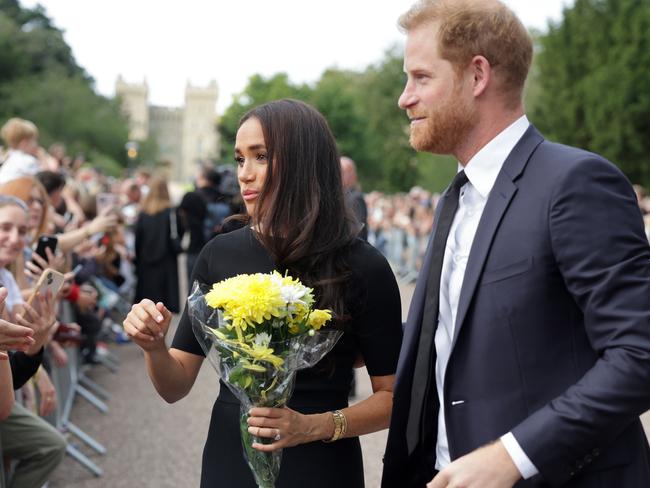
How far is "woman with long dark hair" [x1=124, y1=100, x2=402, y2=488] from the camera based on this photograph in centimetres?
277

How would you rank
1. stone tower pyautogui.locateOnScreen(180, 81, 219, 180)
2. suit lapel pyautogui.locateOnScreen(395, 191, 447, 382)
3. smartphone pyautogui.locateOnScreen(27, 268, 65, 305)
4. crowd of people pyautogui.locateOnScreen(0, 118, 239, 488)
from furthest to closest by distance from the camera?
stone tower pyautogui.locateOnScreen(180, 81, 219, 180)
crowd of people pyautogui.locateOnScreen(0, 118, 239, 488)
smartphone pyautogui.locateOnScreen(27, 268, 65, 305)
suit lapel pyautogui.locateOnScreen(395, 191, 447, 382)

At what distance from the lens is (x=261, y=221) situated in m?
2.89

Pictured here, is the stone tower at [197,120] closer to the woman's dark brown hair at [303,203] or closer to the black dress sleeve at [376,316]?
the woman's dark brown hair at [303,203]

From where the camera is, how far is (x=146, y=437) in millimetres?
8055

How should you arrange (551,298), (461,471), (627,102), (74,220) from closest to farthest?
(461,471) < (551,298) < (74,220) < (627,102)

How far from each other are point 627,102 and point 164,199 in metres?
34.5

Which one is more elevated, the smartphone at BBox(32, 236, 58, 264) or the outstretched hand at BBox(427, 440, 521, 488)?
the outstretched hand at BBox(427, 440, 521, 488)

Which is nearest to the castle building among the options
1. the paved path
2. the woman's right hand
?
the paved path

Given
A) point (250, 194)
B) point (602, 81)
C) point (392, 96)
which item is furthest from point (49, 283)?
point (392, 96)

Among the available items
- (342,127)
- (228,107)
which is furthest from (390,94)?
(228,107)

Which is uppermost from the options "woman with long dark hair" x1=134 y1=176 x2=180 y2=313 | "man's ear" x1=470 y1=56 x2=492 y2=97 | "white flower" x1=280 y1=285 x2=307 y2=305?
"man's ear" x1=470 y1=56 x2=492 y2=97

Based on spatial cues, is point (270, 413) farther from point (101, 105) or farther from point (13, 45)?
point (101, 105)

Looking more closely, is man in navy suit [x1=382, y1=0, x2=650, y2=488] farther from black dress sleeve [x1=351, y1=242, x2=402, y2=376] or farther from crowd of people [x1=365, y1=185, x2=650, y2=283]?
crowd of people [x1=365, y1=185, x2=650, y2=283]

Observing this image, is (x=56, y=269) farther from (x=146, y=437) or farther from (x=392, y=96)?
(x=392, y=96)
